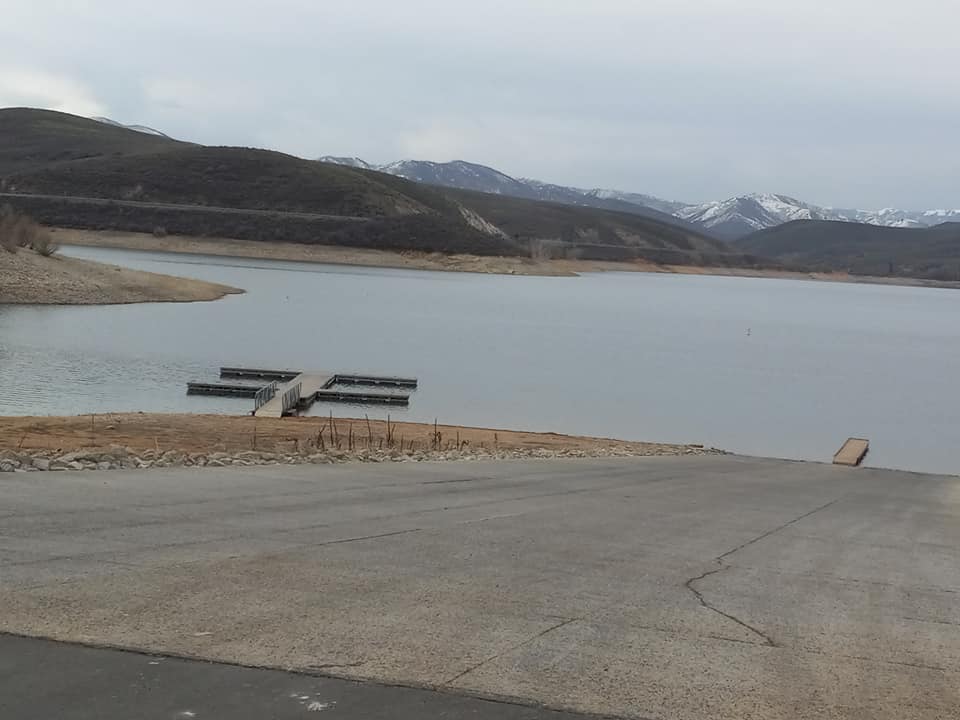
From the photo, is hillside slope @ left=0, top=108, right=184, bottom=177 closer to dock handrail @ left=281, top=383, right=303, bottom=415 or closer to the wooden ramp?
dock handrail @ left=281, top=383, right=303, bottom=415

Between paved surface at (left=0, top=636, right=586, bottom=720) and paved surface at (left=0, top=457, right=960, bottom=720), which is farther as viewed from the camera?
paved surface at (left=0, top=457, right=960, bottom=720)

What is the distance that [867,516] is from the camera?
14836 mm

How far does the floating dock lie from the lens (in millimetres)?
27750

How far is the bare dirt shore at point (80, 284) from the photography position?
52.0 m

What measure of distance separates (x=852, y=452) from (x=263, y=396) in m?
14.2

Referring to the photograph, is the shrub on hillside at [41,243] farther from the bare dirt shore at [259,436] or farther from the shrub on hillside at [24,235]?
the bare dirt shore at [259,436]

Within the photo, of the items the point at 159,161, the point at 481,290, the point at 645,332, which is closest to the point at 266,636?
the point at 645,332

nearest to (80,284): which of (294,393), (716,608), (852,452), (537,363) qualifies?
(537,363)

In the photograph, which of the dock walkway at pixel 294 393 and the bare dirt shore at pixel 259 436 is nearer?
the bare dirt shore at pixel 259 436

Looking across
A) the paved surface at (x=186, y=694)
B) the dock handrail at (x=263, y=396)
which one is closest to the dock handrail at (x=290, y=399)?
the dock handrail at (x=263, y=396)

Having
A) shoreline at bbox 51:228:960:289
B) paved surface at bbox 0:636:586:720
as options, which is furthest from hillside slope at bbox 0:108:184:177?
paved surface at bbox 0:636:586:720

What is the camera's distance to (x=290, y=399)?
92.2ft

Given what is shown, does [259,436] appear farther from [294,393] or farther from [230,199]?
[230,199]

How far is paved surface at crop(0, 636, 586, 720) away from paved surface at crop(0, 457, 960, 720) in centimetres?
17
